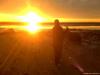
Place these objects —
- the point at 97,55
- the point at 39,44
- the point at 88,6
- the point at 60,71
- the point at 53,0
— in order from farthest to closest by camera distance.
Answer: the point at 53,0, the point at 88,6, the point at 39,44, the point at 97,55, the point at 60,71

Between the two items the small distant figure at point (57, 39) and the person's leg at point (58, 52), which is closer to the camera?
the small distant figure at point (57, 39)

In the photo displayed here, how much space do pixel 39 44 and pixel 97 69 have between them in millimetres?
5542

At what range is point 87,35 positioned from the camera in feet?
83.5

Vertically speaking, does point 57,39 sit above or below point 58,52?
above

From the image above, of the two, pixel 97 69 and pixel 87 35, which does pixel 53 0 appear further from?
pixel 97 69

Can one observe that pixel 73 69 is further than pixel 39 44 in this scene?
No

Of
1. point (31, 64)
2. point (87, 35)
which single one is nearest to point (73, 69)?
point (31, 64)

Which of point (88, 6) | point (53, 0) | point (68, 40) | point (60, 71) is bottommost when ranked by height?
point (60, 71)

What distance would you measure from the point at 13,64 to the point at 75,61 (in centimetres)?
322

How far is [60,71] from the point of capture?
18.6 m

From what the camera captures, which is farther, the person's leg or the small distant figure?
the person's leg

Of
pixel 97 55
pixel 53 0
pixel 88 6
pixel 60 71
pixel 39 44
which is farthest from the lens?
pixel 53 0

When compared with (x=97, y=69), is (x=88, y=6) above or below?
above

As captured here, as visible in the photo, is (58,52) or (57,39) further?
(58,52)
